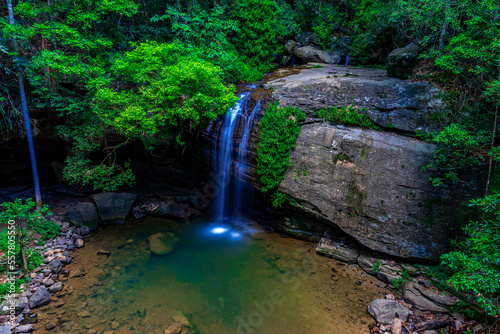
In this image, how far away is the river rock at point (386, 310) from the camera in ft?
15.9

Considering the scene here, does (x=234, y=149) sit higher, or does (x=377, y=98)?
(x=377, y=98)

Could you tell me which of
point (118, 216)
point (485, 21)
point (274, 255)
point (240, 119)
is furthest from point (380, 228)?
point (118, 216)

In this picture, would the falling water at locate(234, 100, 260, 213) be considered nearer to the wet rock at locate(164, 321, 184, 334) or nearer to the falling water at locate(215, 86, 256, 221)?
the falling water at locate(215, 86, 256, 221)

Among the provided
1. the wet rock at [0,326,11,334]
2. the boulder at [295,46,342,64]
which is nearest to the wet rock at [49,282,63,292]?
the wet rock at [0,326,11,334]

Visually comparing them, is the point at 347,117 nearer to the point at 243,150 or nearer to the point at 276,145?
the point at 276,145

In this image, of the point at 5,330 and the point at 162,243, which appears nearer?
the point at 5,330

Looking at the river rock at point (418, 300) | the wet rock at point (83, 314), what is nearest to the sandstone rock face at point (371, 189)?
the river rock at point (418, 300)

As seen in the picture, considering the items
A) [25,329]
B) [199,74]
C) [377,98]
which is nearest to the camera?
[25,329]

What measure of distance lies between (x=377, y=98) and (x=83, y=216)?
10.5m

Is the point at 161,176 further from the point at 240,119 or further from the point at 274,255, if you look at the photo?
the point at 274,255

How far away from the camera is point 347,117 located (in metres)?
6.99

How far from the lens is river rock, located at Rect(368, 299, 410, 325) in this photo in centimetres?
485

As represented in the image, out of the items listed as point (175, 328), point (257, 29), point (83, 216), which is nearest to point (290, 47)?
point (257, 29)

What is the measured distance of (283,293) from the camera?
5633 mm
